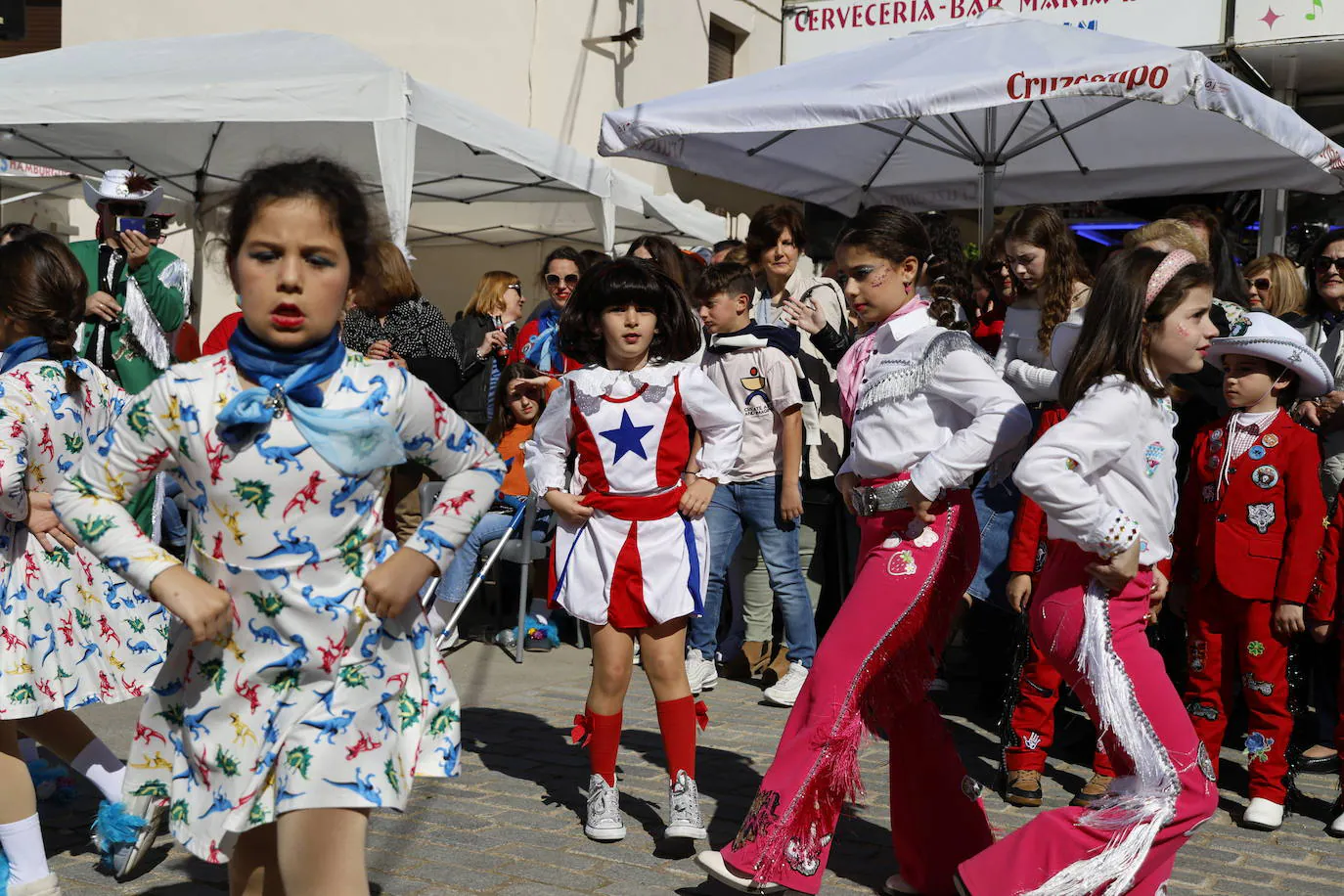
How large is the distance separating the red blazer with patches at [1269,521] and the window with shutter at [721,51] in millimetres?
13317

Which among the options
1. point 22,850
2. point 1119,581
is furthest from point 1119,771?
point 22,850

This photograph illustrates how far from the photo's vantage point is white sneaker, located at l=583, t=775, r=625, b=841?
4520mm

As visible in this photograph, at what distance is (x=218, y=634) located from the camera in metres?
2.66

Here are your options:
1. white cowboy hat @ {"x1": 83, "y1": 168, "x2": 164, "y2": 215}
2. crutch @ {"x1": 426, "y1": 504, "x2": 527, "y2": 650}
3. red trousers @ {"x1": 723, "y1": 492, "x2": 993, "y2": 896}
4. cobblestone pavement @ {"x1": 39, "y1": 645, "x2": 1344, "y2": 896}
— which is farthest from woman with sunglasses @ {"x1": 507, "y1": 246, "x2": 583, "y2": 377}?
red trousers @ {"x1": 723, "y1": 492, "x2": 993, "y2": 896}

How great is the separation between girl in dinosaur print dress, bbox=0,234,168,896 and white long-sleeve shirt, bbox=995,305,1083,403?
3459 millimetres

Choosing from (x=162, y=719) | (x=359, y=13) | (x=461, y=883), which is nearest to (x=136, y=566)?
(x=162, y=719)

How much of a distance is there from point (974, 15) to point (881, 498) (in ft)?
23.9

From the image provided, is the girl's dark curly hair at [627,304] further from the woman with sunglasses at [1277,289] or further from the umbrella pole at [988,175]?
the umbrella pole at [988,175]

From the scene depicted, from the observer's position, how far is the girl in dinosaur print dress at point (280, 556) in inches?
106

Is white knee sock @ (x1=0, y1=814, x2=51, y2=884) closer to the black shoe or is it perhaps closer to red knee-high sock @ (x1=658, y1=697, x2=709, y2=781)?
red knee-high sock @ (x1=658, y1=697, x2=709, y2=781)

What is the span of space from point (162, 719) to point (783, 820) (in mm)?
1707

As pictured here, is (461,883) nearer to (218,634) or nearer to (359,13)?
(218,634)

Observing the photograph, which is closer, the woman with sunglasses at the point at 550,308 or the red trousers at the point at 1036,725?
the red trousers at the point at 1036,725

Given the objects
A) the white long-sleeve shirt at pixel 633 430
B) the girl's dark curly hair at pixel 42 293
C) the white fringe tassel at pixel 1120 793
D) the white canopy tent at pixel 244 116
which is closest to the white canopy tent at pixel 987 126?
the white canopy tent at pixel 244 116
